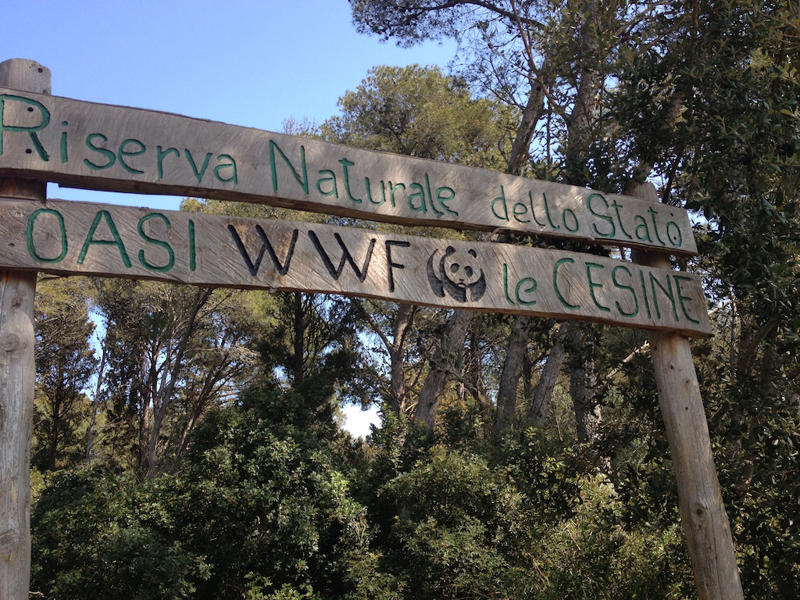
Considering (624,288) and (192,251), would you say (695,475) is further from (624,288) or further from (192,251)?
(192,251)

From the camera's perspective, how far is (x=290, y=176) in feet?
11.1

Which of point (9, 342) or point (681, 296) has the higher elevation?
point (681, 296)

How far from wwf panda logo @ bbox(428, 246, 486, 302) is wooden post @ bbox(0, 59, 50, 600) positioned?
1.80 metres

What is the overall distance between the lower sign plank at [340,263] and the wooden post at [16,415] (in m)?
0.11

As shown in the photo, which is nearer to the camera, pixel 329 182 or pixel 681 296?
pixel 329 182

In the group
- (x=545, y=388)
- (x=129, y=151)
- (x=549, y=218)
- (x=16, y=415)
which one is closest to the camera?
(x=16, y=415)

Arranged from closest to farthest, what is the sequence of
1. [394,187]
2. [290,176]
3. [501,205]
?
[290,176] < [394,187] < [501,205]

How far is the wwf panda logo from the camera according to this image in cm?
352

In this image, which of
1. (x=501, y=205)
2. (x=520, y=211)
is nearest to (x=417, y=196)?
(x=501, y=205)

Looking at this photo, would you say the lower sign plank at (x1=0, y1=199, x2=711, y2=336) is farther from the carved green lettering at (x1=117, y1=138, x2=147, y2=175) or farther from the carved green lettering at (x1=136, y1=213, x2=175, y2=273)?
the carved green lettering at (x1=117, y1=138, x2=147, y2=175)

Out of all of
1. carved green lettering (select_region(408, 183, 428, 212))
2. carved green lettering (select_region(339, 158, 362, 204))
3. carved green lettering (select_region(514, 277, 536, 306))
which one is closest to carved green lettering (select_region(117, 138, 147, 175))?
carved green lettering (select_region(339, 158, 362, 204))

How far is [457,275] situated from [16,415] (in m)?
2.05

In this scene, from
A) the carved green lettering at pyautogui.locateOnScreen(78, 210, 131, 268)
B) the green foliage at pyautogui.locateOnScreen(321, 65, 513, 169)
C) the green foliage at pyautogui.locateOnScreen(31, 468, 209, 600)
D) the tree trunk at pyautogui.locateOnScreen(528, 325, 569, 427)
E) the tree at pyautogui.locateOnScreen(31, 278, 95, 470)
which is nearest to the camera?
the carved green lettering at pyautogui.locateOnScreen(78, 210, 131, 268)

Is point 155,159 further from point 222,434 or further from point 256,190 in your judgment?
point 222,434
